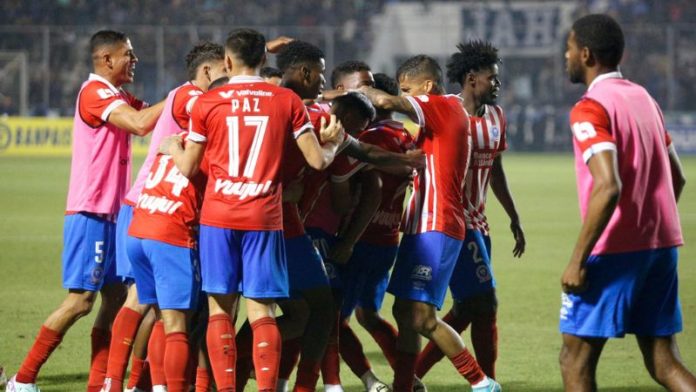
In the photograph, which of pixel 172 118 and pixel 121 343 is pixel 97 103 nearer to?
pixel 172 118

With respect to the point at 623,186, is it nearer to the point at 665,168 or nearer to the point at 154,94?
the point at 665,168

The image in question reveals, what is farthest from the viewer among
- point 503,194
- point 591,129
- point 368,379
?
point 503,194

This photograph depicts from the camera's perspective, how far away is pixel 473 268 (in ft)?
23.9

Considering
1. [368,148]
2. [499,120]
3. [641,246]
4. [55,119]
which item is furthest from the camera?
[55,119]

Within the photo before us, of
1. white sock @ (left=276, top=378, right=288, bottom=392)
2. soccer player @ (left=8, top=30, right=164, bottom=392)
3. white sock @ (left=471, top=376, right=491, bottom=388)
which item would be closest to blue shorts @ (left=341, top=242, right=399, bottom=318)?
white sock @ (left=276, top=378, right=288, bottom=392)

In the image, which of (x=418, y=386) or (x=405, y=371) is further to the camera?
(x=418, y=386)

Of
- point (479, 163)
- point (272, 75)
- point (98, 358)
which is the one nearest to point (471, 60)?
point (479, 163)

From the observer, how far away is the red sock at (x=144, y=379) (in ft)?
22.3

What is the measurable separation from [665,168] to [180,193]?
2541mm

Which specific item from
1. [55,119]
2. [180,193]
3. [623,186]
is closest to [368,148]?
[180,193]

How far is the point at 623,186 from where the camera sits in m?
5.31

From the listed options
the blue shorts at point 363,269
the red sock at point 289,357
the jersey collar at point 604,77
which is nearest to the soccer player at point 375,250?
the blue shorts at point 363,269

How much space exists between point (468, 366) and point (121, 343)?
2.02m

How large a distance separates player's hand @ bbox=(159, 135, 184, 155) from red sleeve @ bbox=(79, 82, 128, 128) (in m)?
→ 0.89
